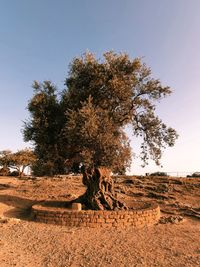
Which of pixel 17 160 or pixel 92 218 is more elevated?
pixel 17 160

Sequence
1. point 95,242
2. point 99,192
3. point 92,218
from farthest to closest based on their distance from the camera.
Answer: point 99,192, point 92,218, point 95,242

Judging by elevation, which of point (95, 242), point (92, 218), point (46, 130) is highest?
point (46, 130)

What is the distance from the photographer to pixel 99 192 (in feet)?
61.9

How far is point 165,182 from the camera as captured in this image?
102 ft

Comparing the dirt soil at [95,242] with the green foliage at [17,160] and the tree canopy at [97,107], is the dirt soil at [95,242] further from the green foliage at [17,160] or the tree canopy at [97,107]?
the green foliage at [17,160]

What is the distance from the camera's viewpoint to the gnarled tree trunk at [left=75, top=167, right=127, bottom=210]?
60.6ft

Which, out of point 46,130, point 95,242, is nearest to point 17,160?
point 46,130

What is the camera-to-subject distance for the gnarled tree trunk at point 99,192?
60.6 ft

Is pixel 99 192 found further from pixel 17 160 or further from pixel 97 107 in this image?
pixel 17 160

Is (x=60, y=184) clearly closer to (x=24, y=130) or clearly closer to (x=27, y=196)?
(x=27, y=196)

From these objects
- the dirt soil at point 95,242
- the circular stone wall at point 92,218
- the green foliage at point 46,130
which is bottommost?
the dirt soil at point 95,242

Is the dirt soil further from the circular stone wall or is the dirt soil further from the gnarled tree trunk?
the gnarled tree trunk

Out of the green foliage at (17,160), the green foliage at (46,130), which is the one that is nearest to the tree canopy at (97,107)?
the green foliage at (46,130)

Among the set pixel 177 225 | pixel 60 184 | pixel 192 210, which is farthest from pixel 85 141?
pixel 60 184
